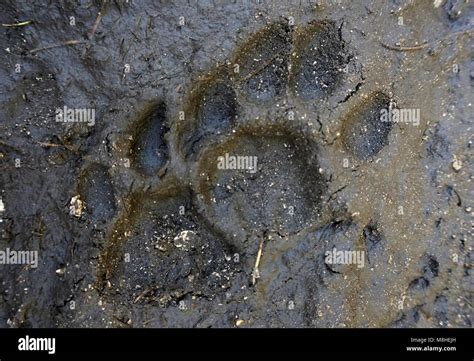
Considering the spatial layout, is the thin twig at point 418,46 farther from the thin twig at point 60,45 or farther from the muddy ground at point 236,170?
the thin twig at point 60,45

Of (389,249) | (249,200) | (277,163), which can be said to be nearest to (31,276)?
(249,200)

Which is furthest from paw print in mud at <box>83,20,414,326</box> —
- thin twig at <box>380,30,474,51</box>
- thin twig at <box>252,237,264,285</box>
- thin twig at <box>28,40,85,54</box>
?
thin twig at <box>28,40,85,54</box>

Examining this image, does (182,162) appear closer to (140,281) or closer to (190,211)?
(190,211)

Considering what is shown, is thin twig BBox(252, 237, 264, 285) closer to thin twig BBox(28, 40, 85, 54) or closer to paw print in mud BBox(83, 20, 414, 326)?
paw print in mud BBox(83, 20, 414, 326)

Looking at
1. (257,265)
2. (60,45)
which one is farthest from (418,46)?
(60,45)

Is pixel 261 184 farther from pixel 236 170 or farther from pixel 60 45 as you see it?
pixel 60 45

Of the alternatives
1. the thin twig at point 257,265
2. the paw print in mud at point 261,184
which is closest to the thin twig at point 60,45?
the paw print in mud at point 261,184
